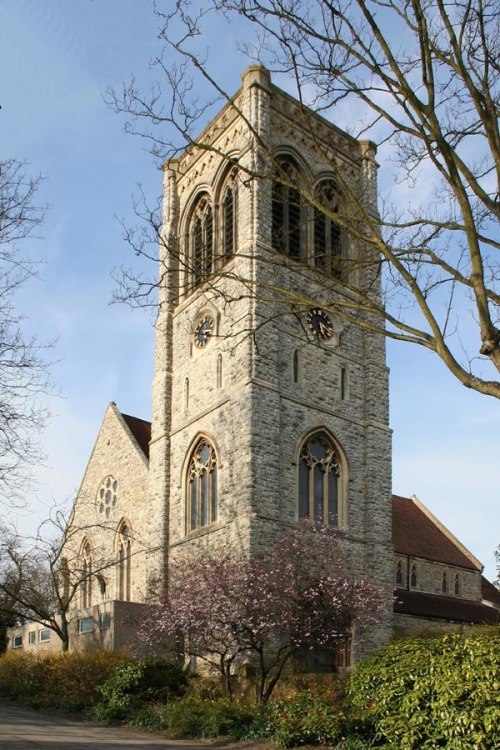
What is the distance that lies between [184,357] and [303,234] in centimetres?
614

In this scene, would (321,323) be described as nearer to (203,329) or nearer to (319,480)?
(203,329)

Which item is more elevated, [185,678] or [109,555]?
[109,555]

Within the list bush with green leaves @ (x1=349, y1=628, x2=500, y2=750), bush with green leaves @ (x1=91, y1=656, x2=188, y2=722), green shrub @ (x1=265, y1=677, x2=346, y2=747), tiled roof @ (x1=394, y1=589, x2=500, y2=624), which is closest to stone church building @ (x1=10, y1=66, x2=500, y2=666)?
tiled roof @ (x1=394, y1=589, x2=500, y2=624)

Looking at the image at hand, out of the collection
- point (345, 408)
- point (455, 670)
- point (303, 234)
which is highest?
point (303, 234)

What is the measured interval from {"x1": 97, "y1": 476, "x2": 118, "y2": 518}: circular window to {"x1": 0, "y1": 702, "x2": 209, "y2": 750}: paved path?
547 inches

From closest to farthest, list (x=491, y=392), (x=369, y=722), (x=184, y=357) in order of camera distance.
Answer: (x=491, y=392), (x=369, y=722), (x=184, y=357)

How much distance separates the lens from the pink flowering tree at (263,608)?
19.5m

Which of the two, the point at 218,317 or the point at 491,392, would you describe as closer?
the point at 491,392

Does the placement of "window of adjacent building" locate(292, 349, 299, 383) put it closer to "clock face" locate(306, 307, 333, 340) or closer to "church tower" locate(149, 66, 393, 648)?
"church tower" locate(149, 66, 393, 648)

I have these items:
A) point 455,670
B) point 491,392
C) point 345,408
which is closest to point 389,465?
point 345,408

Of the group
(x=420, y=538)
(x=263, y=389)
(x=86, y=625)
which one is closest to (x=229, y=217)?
(x=263, y=389)

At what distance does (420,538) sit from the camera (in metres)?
38.5

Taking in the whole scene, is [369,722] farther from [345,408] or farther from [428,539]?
[428,539]

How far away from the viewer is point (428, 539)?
128ft
